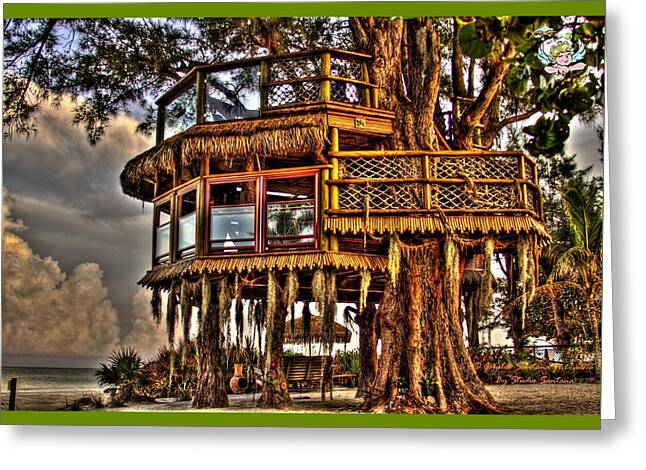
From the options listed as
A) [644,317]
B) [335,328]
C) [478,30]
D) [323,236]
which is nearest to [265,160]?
[323,236]

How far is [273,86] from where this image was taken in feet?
29.1

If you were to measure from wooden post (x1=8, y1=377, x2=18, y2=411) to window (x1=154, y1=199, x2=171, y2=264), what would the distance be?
83.5 inches

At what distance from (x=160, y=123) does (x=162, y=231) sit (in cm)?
134

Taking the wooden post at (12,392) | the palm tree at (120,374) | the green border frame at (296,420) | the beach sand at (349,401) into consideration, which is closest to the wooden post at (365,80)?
A: the beach sand at (349,401)

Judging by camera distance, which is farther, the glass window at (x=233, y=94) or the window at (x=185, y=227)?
the window at (x=185, y=227)

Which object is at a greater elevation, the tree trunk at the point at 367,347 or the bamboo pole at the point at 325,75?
the bamboo pole at the point at 325,75

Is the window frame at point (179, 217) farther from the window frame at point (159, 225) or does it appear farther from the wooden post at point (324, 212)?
the wooden post at point (324, 212)

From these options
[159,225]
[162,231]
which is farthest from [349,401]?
[159,225]

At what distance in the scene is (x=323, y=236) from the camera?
8.45 m

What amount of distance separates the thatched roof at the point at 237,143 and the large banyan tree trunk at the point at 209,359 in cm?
148

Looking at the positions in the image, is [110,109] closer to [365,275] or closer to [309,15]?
[309,15]

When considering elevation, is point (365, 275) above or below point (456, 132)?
below

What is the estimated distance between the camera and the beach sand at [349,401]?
26.3ft

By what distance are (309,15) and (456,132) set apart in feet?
8.65
